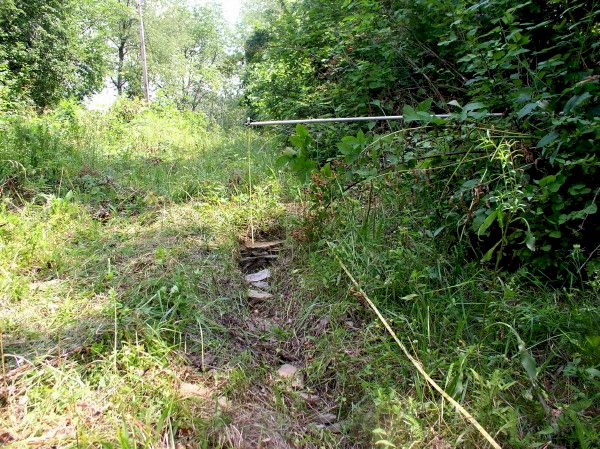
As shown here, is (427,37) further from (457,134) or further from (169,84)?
(169,84)

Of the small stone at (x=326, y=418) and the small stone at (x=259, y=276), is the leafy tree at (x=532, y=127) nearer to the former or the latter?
the small stone at (x=259, y=276)

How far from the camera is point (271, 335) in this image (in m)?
2.12

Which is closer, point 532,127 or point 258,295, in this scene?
point 532,127

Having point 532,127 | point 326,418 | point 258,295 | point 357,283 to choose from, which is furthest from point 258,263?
point 532,127

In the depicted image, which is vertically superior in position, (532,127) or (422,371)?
(532,127)

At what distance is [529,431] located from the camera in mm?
1346

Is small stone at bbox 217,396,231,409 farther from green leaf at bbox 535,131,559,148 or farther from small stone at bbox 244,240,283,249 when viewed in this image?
green leaf at bbox 535,131,559,148

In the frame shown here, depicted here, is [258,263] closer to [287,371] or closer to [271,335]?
[271,335]

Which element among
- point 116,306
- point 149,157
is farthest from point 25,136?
point 116,306

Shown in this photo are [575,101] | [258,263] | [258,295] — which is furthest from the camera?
[258,263]

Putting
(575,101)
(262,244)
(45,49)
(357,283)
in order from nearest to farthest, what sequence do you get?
(575,101) → (357,283) → (262,244) → (45,49)

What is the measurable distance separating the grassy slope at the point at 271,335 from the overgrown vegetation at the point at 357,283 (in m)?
0.01

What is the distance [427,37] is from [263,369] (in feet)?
10.9

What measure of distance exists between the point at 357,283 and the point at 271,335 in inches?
21.2
